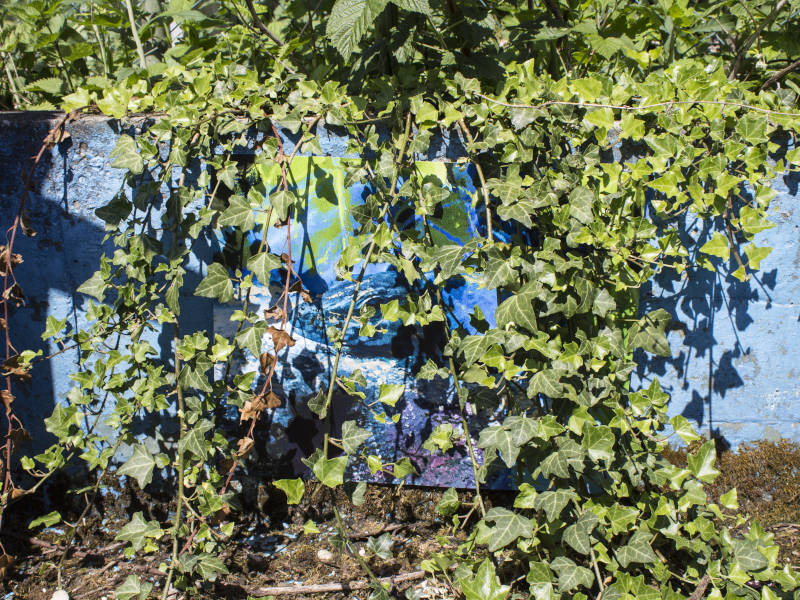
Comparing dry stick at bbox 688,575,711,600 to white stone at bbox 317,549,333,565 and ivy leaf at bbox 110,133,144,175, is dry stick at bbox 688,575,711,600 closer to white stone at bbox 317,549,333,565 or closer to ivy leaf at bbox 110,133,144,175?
white stone at bbox 317,549,333,565

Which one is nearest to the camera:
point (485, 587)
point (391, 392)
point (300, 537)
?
point (485, 587)

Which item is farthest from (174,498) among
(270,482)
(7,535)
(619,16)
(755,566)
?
(619,16)

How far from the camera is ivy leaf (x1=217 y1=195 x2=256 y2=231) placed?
1599 mm

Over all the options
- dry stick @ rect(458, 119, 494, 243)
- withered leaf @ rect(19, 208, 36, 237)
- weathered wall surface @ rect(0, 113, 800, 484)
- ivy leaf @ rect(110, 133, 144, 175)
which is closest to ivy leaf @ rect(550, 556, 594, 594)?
weathered wall surface @ rect(0, 113, 800, 484)

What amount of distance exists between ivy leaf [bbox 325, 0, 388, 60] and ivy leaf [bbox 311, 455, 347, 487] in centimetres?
94

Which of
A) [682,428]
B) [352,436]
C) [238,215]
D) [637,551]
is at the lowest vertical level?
[637,551]

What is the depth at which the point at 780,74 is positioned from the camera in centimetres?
186

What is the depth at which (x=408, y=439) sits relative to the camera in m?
2.01

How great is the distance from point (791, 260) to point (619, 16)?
983 mm

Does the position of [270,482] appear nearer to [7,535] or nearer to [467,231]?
[7,535]

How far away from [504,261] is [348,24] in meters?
0.68

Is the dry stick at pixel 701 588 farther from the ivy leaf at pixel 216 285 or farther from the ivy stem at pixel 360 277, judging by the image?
the ivy leaf at pixel 216 285

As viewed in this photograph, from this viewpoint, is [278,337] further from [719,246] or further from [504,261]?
[719,246]

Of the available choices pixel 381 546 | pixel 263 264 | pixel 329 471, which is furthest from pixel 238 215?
pixel 381 546
